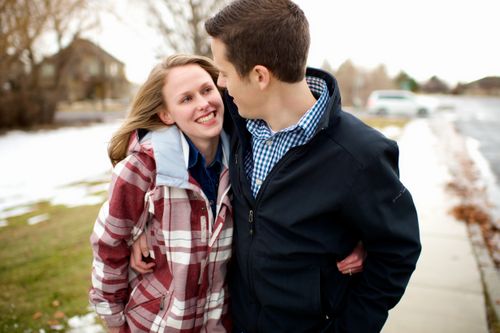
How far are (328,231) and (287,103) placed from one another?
58 centimetres

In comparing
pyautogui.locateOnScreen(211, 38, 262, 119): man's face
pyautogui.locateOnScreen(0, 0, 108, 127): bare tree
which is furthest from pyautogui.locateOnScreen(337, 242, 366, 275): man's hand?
pyautogui.locateOnScreen(0, 0, 108, 127): bare tree

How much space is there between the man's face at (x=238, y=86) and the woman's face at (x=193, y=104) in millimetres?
264

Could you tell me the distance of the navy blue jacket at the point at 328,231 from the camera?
149 cm

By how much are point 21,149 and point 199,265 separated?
532 inches

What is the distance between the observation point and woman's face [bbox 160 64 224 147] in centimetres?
192

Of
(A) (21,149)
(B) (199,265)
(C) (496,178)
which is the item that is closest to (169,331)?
(B) (199,265)

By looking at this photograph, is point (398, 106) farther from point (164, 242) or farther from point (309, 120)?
point (164, 242)

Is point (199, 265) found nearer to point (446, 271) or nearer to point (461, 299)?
point (461, 299)

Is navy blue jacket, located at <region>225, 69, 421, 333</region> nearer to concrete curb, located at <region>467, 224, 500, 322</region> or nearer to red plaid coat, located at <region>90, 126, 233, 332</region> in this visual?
red plaid coat, located at <region>90, 126, 233, 332</region>

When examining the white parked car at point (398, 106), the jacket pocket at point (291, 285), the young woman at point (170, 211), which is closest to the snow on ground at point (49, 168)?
the young woman at point (170, 211)

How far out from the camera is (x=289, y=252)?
1584 millimetres

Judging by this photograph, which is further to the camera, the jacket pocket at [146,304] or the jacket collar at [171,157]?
the jacket pocket at [146,304]

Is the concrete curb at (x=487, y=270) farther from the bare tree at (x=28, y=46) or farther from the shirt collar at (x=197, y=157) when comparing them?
the bare tree at (x=28, y=46)

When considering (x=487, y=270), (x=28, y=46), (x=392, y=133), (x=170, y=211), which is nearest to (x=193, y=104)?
(x=170, y=211)
